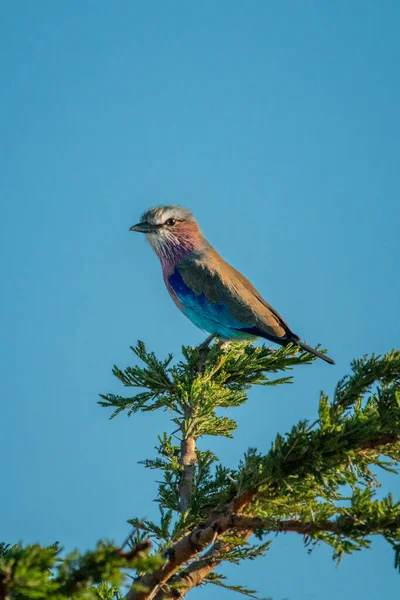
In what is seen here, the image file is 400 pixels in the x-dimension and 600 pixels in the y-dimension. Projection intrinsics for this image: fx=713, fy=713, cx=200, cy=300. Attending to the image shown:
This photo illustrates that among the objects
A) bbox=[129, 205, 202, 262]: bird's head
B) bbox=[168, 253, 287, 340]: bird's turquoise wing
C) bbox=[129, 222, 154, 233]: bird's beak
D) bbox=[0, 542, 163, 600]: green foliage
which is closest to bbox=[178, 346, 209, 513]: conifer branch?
bbox=[0, 542, 163, 600]: green foliage

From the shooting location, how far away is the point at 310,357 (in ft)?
17.4

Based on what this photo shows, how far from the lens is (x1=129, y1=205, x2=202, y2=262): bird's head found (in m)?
7.24

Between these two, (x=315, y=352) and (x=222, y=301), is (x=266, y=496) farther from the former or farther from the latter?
(x=222, y=301)

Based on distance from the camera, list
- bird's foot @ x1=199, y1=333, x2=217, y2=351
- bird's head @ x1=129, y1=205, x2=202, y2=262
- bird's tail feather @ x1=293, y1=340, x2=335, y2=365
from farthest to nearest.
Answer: bird's head @ x1=129, y1=205, x2=202, y2=262
bird's foot @ x1=199, y1=333, x2=217, y2=351
bird's tail feather @ x1=293, y1=340, x2=335, y2=365

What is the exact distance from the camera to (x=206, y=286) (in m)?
6.59

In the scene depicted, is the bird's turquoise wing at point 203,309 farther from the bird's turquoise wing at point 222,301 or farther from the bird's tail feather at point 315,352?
the bird's tail feather at point 315,352

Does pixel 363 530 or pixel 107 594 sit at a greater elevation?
pixel 363 530

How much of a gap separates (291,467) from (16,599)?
1127 mm

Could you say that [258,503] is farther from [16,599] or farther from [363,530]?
[16,599]

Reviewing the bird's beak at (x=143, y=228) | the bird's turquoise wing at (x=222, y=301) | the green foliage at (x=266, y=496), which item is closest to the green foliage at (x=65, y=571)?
the green foliage at (x=266, y=496)

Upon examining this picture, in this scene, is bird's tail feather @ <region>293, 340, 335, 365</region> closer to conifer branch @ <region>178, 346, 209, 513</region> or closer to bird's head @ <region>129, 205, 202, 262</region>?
conifer branch @ <region>178, 346, 209, 513</region>

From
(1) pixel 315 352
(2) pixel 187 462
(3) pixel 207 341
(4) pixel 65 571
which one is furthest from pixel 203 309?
(4) pixel 65 571

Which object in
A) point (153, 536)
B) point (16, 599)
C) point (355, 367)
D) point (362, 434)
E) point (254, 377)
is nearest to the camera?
point (16, 599)

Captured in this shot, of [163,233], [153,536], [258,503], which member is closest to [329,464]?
[258,503]
